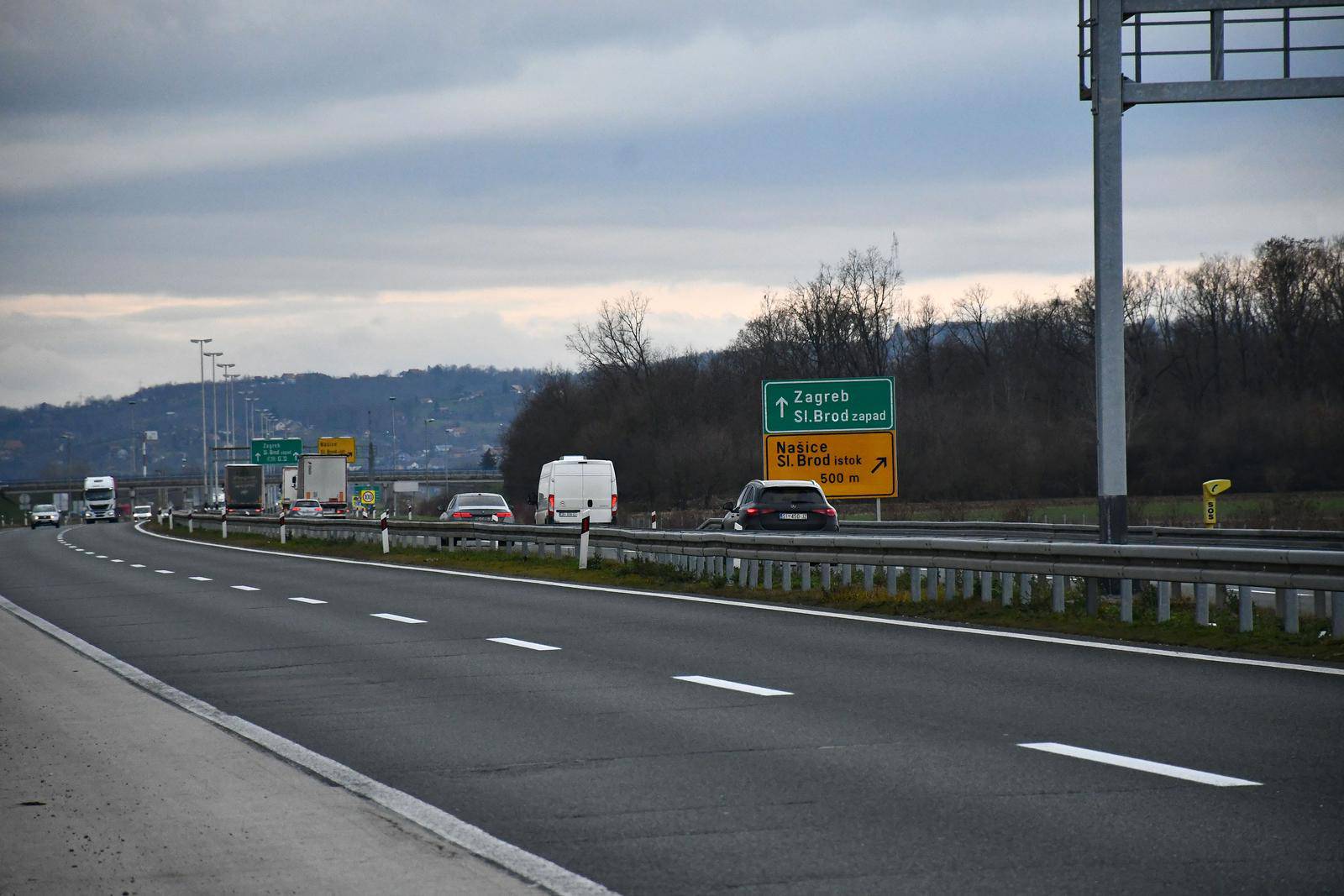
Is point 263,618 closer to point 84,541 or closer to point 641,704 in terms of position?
point 641,704

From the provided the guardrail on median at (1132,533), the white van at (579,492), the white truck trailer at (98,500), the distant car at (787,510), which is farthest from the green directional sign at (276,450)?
the distant car at (787,510)

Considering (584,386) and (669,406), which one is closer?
(669,406)

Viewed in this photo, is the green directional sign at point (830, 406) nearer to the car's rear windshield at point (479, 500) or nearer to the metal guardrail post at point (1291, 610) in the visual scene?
the car's rear windshield at point (479, 500)

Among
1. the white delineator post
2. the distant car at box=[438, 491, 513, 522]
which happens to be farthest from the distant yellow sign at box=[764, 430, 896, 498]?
the distant car at box=[438, 491, 513, 522]

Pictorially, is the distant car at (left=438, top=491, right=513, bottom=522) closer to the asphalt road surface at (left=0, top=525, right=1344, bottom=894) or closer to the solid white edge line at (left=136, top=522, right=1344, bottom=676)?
the solid white edge line at (left=136, top=522, right=1344, bottom=676)

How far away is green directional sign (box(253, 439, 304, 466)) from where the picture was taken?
356 ft

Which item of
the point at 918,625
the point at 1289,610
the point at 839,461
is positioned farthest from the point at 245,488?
the point at 1289,610

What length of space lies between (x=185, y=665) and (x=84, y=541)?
48874mm

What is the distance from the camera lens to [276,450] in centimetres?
10975

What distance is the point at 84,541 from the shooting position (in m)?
59.7

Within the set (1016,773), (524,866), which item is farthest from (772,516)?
(524,866)

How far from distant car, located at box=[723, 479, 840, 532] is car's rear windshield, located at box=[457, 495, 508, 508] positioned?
16506mm

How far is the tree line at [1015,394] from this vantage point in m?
69.1

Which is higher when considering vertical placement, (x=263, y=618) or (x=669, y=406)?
(x=669, y=406)
